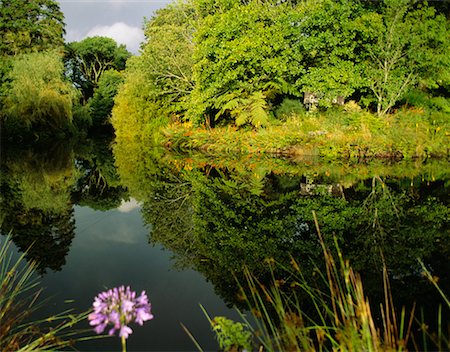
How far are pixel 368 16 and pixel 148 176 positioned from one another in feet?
32.9

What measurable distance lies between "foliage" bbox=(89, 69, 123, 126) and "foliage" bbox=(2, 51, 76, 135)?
14.9m

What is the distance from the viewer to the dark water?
3.61 meters

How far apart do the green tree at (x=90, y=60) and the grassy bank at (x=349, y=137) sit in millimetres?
31043

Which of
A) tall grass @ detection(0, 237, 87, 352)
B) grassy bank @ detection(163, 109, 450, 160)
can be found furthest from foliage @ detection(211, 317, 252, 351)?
grassy bank @ detection(163, 109, 450, 160)

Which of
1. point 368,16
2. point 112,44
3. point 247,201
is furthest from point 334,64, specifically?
point 112,44

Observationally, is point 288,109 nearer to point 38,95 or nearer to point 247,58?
point 247,58

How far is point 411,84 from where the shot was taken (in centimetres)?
1491

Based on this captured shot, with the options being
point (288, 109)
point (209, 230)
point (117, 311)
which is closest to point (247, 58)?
point (288, 109)

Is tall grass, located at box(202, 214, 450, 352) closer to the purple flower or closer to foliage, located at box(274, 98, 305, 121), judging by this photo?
the purple flower

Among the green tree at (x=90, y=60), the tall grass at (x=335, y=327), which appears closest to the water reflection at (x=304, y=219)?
the tall grass at (x=335, y=327)

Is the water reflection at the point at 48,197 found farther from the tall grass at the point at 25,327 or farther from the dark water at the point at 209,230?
the tall grass at the point at 25,327

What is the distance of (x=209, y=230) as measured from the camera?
19.0ft

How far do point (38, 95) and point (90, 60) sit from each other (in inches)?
972

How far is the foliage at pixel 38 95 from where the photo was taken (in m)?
21.0
